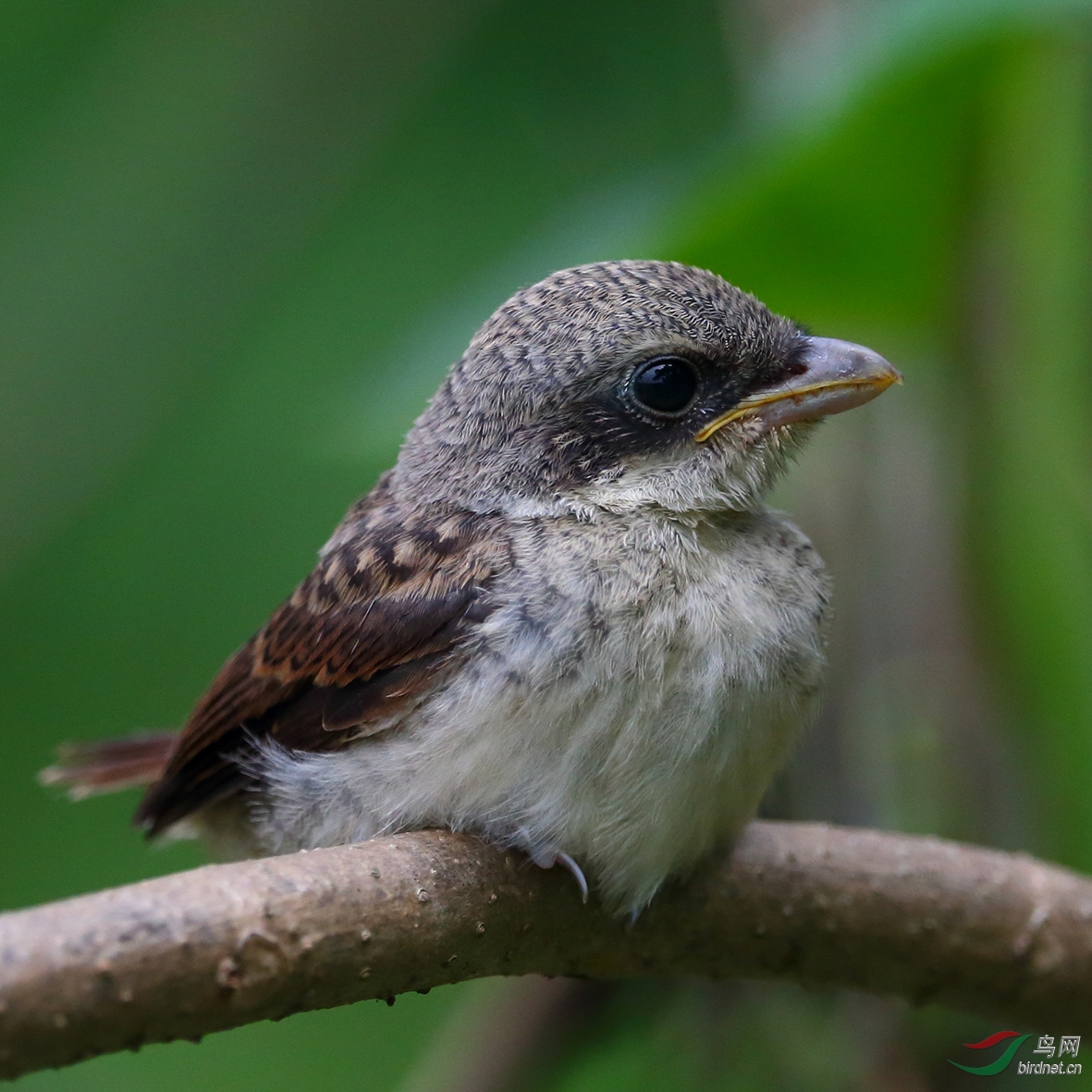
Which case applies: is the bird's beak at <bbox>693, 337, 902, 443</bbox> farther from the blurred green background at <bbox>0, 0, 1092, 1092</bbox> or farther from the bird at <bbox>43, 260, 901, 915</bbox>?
the blurred green background at <bbox>0, 0, 1092, 1092</bbox>

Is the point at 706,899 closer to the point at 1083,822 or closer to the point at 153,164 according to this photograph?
the point at 1083,822

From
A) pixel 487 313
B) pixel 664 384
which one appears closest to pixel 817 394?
pixel 664 384

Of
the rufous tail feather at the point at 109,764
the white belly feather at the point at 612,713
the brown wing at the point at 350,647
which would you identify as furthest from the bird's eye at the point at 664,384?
the rufous tail feather at the point at 109,764

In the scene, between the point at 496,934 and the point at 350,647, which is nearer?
the point at 496,934

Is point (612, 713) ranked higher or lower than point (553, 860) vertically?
higher

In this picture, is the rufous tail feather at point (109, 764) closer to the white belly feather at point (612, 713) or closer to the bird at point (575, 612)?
the bird at point (575, 612)

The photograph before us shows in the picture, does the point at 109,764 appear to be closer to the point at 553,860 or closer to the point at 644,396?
the point at 553,860

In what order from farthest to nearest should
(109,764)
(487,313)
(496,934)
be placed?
(487,313), (109,764), (496,934)
